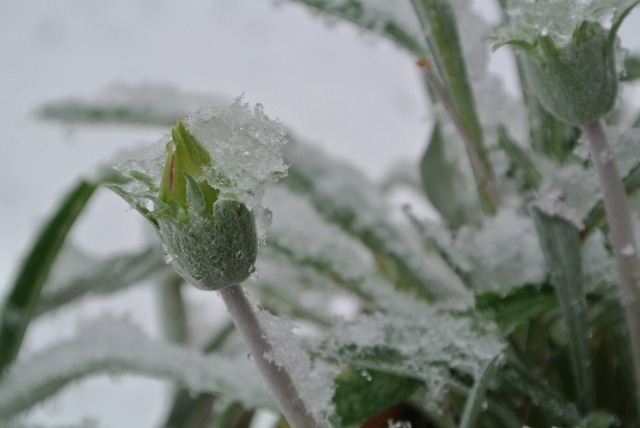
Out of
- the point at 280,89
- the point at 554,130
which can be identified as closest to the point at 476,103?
the point at 554,130

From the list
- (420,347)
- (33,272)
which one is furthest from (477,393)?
(33,272)

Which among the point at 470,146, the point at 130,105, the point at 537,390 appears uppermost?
the point at 130,105

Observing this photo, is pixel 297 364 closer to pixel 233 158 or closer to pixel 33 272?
pixel 233 158

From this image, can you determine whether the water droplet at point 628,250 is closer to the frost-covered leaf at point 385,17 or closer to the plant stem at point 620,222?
the plant stem at point 620,222

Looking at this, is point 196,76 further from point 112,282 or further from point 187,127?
point 187,127

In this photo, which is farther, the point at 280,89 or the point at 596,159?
the point at 280,89

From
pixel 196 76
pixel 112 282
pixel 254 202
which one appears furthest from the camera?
pixel 196 76

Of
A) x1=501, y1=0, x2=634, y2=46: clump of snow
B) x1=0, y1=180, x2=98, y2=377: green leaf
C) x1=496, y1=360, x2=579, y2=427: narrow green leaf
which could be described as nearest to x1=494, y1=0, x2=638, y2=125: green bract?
x1=501, y1=0, x2=634, y2=46: clump of snow
